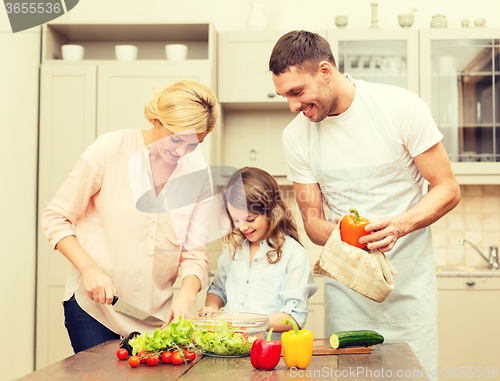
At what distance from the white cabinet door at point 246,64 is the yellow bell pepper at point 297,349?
6.43ft

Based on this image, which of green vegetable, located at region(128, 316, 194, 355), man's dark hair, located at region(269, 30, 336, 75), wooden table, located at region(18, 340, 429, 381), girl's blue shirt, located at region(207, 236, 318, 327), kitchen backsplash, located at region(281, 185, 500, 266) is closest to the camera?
wooden table, located at region(18, 340, 429, 381)

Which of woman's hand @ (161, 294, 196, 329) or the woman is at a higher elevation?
the woman

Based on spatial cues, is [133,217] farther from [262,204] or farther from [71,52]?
[71,52]

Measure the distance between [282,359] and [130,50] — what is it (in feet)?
7.13

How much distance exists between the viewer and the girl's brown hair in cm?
160

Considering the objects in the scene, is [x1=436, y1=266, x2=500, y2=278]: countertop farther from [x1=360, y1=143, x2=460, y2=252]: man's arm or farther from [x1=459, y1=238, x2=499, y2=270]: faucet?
[x1=360, y1=143, x2=460, y2=252]: man's arm

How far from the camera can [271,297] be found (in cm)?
153

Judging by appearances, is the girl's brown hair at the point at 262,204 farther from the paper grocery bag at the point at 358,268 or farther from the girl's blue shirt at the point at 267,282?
the paper grocery bag at the point at 358,268

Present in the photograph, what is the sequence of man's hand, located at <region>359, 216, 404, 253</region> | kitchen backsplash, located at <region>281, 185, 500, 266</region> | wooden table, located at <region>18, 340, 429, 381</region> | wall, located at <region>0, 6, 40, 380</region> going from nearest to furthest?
wooden table, located at <region>18, 340, 429, 381</region>, man's hand, located at <region>359, 216, 404, 253</region>, wall, located at <region>0, 6, 40, 380</region>, kitchen backsplash, located at <region>281, 185, 500, 266</region>

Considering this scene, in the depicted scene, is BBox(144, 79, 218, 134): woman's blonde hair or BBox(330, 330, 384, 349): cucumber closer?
BBox(330, 330, 384, 349): cucumber

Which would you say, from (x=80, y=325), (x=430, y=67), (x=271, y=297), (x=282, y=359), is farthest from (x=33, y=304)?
(x=430, y=67)

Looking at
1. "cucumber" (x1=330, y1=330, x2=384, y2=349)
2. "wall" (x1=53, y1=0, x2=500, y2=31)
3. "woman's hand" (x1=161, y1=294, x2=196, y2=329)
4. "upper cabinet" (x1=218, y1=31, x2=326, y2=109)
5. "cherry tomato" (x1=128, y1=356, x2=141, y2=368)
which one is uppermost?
"wall" (x1=53, y1=0, x2=500, y2=31)

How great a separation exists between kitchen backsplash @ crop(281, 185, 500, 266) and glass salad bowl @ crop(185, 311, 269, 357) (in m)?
1.88

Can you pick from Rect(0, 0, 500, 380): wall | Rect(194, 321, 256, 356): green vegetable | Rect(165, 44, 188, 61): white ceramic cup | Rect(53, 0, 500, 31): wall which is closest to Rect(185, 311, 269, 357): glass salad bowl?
Rect(194, 321, 256, 356): green vegetable
